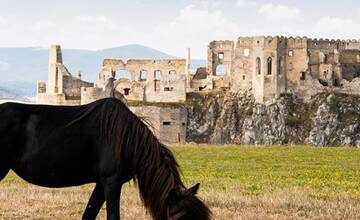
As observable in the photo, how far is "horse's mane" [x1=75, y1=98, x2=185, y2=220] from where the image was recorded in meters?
11.5

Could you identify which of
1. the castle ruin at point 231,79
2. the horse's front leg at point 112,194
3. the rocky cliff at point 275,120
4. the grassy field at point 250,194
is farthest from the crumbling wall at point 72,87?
the horse's front leg at point 112,194

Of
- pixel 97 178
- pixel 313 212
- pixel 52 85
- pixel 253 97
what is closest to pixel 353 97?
pixel 253 97

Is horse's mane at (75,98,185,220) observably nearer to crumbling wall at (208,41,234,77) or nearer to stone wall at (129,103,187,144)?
stone wall at (129,103,187,144)

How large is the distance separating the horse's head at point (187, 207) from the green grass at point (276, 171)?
852 centimetres

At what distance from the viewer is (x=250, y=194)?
21.7 metres

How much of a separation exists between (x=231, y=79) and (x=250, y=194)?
7003 cm

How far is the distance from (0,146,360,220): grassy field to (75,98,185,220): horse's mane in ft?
13.2

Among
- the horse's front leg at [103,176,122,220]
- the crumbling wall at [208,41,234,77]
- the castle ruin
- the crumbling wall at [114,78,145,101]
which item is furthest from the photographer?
the crumbling wall at [208,41,234,77]

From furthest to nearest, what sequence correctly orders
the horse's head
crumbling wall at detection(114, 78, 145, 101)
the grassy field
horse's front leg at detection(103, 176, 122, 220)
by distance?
crumbling wall at detection(114, 78, 145, 101) < the grassy field < horse's front leg at detection(103, 176, 122, 220) < the horse's head

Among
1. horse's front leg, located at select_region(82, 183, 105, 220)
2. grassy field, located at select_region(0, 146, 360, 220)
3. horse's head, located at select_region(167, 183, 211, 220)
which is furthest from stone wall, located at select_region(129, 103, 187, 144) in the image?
horse's head, located at select_region(167, 183, 211, 220)

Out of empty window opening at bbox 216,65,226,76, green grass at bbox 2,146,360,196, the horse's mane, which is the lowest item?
green grass at bbox 2,146,360,196

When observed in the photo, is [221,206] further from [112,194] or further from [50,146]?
[50,146]

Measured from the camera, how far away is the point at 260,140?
270 feet

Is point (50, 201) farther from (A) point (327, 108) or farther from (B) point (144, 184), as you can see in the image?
(A) point (327, 108)
